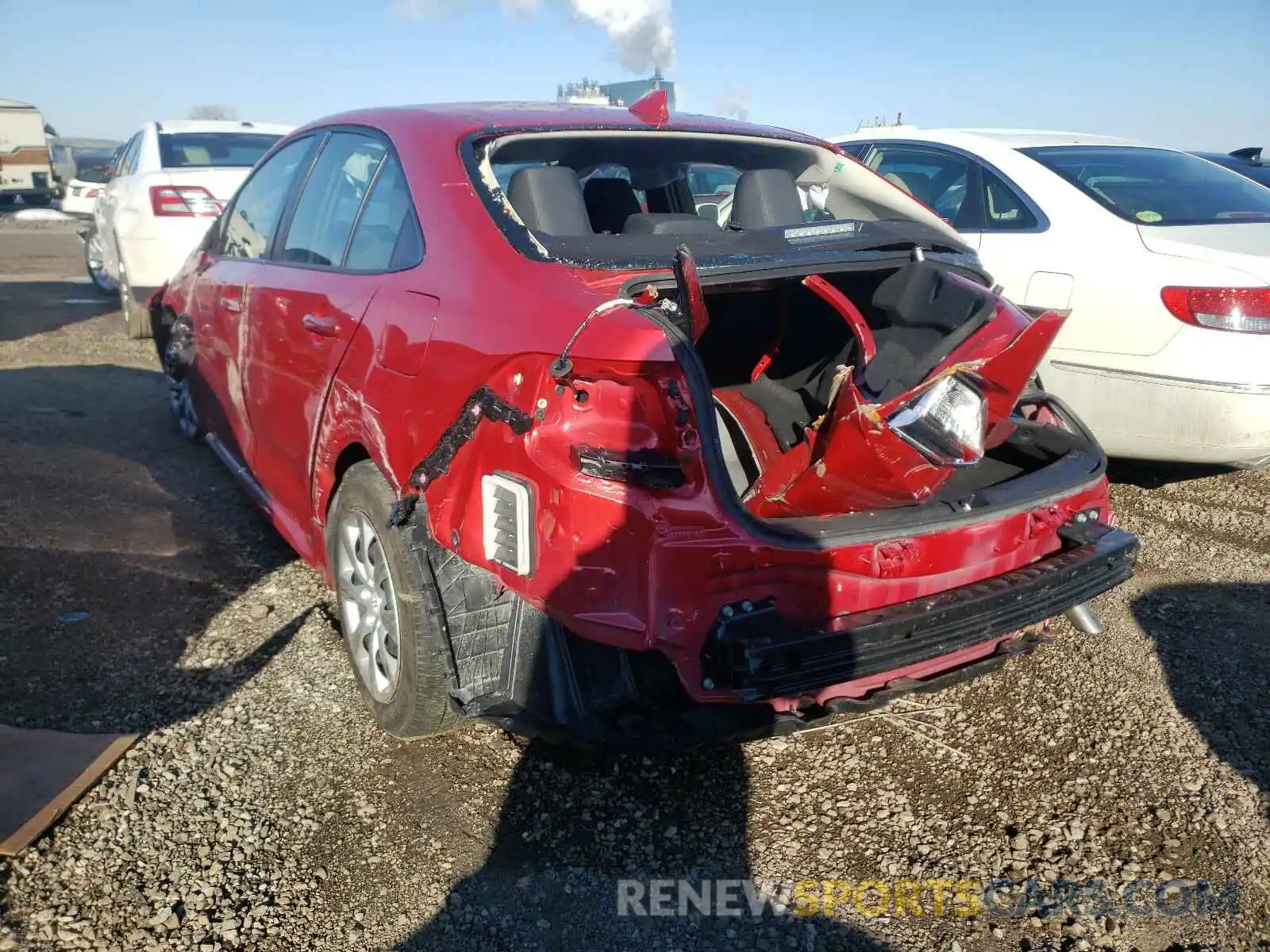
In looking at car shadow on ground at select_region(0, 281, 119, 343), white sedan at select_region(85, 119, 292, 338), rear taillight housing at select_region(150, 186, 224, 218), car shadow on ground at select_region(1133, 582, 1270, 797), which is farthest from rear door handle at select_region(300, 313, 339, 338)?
car shadow on ground at select_region(0, 281, 119, 343)

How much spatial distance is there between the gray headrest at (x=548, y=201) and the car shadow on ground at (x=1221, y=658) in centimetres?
240

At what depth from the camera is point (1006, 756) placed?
9.24 feet

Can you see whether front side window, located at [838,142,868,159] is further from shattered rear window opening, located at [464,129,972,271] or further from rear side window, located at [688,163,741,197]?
shattered rear window opening, located at [464,129,972,271]

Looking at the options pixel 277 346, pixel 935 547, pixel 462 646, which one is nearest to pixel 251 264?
pixel 277 346

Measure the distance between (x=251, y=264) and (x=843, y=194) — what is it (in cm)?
229

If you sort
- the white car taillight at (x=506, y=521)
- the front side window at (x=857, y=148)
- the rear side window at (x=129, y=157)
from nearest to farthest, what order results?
the white car taillight at (x=506, y=521), the front side window at (x=857, y=148), the rear side window at (x=129, y=157)

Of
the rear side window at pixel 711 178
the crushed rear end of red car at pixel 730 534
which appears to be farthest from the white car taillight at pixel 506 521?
the rear side window at pixel 711 178

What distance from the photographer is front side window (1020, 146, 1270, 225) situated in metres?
4.55

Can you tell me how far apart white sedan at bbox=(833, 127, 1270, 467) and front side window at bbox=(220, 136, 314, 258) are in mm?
3218

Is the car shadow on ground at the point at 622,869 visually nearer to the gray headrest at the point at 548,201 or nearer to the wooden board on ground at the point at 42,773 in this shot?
the wooden board on ground at the point at 42,773

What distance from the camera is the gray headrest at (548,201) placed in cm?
282

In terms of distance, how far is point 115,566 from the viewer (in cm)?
390

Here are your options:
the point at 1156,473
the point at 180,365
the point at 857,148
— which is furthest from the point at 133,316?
the point at 1156,473

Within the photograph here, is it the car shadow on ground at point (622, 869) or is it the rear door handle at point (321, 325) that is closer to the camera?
the car shadow on ground at point (622, 869)
